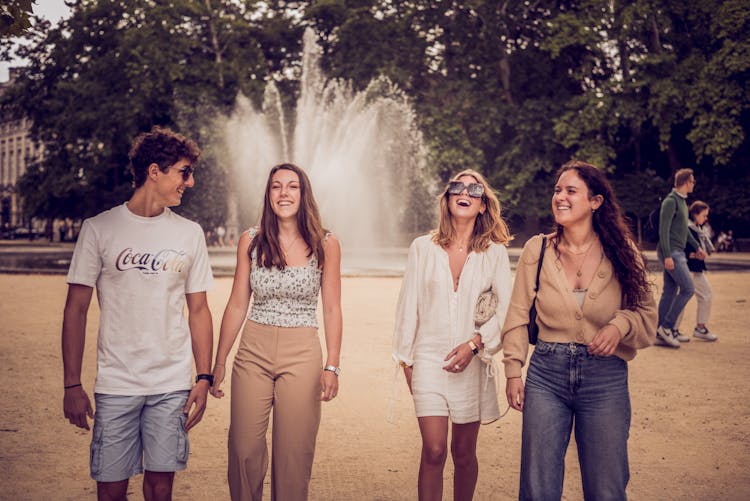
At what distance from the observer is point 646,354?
33.0 ft

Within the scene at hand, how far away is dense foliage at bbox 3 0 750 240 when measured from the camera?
3656cm

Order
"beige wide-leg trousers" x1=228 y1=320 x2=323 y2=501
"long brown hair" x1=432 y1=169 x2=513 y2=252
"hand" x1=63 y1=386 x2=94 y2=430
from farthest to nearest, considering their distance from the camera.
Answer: "long brown hair" x1=432 y1=169 x2=513 y2=252, "beige wide-leg trousers" x1=228 y1=320 x2=323 y2=501, "hand" x1=63 y1=386 x2=94 y2=430

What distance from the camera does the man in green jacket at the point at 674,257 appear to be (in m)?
10.4

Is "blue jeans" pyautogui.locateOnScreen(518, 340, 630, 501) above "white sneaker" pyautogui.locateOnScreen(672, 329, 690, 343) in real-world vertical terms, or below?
above

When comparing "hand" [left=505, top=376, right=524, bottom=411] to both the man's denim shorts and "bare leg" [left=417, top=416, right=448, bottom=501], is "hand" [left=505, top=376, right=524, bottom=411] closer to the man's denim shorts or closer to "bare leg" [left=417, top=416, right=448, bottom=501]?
"bare leg" [left=417, top=416, right=448, bottom=501]

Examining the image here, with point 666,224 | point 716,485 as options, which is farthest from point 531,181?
point 716,485

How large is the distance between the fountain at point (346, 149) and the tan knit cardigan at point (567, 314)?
2795cm

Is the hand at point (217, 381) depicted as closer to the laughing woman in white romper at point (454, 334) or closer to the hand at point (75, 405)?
the hand at point (75, 405)

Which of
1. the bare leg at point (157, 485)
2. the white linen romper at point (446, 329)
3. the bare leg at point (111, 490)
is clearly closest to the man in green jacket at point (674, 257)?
the white linen romper at point (446, 329)

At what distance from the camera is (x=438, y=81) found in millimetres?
43250

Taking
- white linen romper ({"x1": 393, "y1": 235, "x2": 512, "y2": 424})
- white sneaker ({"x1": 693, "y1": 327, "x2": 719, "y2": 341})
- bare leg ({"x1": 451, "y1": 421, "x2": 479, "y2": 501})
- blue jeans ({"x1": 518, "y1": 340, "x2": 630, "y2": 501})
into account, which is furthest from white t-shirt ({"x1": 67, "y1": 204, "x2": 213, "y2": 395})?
white sneaker ({"x1": 693, "y1": 327, "x2": 719, "y2": 341})

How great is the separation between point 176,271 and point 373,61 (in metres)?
37.4

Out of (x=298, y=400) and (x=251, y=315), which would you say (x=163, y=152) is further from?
(x=298, y=400)

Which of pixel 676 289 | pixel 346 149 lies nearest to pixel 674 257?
pixel 676 289
